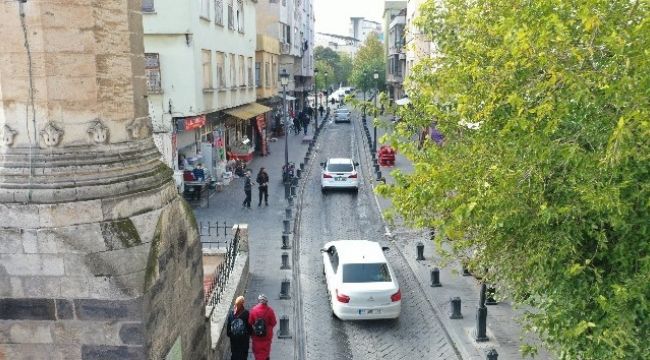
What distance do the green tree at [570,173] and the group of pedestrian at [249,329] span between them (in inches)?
141

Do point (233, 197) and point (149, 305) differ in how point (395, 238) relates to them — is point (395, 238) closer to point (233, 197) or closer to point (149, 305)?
point (233, 197)

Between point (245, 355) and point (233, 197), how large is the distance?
48.7 ft

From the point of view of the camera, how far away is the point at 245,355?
991cm

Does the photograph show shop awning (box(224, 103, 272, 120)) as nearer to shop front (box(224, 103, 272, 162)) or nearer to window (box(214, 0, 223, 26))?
shop front (box(224, 103, 272, 162))

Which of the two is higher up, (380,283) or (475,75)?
(475,75)

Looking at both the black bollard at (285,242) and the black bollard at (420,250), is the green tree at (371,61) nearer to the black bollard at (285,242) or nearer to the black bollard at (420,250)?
the black bollard at (285,242)

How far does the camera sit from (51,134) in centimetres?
554

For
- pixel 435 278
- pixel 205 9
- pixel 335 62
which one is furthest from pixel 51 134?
pixel 335 62

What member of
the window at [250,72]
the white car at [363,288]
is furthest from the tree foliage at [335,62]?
the white car at [363,288]

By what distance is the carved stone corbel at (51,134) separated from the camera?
18.2 feet

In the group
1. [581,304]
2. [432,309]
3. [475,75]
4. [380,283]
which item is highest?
[475,75]

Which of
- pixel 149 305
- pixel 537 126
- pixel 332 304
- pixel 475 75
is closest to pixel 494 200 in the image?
pixel 537 126

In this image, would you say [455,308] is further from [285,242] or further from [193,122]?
[193,122]

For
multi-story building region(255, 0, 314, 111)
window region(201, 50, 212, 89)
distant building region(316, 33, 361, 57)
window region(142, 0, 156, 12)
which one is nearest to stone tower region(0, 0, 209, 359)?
window region(142, 0, 156, 12)
